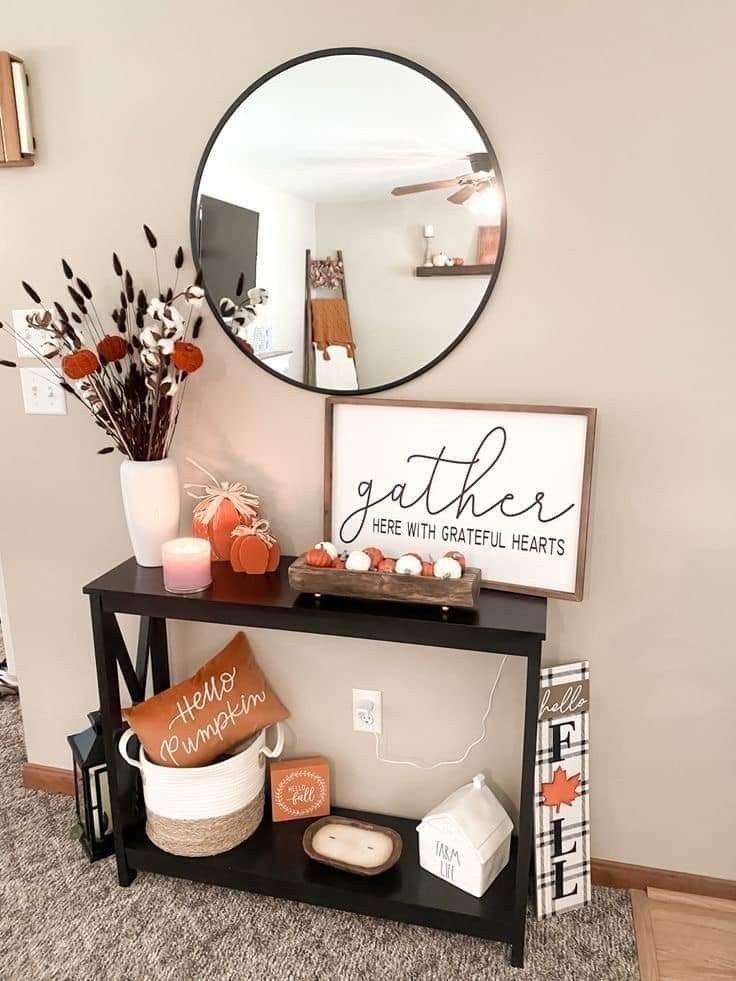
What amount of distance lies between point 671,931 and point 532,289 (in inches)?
56.3

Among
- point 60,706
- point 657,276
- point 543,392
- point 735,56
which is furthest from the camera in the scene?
point 60,706

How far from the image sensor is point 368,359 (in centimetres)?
174

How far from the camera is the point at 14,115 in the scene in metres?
1.79

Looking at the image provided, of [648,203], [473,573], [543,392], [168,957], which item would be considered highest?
[648,203]

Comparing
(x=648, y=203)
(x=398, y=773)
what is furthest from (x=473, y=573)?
(x=648, y=203)

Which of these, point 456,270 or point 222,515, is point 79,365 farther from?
point 456,270

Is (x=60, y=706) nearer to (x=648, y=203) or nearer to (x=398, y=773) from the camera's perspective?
(x=398, y=773)

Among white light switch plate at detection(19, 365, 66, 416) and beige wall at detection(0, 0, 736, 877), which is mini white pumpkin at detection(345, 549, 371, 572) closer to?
beige wall at detection(0, 0, 736, 877)

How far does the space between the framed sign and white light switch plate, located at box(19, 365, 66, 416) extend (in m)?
0.72

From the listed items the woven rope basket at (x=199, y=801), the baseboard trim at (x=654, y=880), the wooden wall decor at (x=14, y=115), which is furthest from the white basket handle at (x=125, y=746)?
the wooden wall decor at (x=14, y=115)

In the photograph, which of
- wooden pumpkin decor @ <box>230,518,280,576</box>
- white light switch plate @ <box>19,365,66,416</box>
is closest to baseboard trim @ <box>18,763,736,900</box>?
wooden pumpkin decor @ <box>230,518,280,576</box>

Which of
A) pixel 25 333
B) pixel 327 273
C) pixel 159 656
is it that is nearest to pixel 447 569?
pixel 327 273

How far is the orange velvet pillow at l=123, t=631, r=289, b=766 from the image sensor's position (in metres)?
1.86

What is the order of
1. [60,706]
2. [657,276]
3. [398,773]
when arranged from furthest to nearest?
[60,706] → [398,773] → [657,276]
